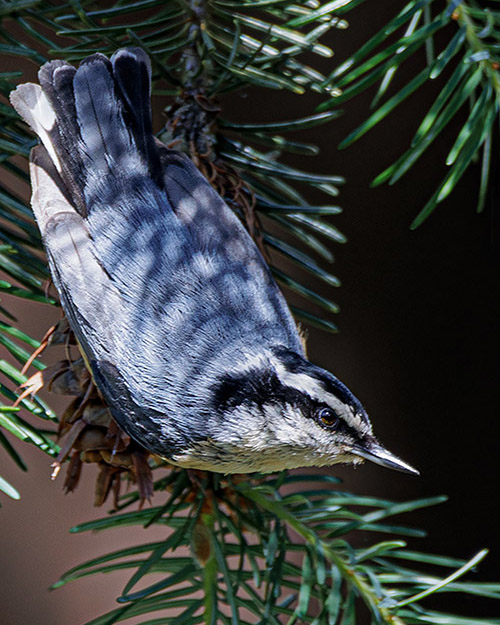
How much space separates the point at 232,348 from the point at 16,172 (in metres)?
0.23

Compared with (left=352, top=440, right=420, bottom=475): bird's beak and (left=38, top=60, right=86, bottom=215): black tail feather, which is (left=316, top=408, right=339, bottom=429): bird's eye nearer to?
(left=352, top=440, right=420, bottom=475): bird's beak


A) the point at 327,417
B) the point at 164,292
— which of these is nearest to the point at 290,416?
the point at 327,417

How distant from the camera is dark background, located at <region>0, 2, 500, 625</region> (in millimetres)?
829

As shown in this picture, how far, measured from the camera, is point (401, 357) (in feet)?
2.82

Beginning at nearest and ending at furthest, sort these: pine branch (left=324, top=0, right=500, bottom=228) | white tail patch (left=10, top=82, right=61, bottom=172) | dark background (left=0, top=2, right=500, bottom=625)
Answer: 1. pine branch (left=324, top=0, right=500, bottom=228)
2. white tail patch (left=10, top=82, right=61, bottom=172)
3. dark background (left=0, top=2, right=500, bottom=625)

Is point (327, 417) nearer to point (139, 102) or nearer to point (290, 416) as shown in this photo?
point (290, 416)

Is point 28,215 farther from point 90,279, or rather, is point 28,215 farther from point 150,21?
point 150,21

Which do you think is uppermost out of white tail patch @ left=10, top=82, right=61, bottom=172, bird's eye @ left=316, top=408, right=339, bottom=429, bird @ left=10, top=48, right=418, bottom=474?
white tail patch @ left=10, top=82, right=61, bottom=172

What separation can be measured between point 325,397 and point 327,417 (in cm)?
3

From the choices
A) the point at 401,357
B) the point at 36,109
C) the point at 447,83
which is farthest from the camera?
the point at 401,357

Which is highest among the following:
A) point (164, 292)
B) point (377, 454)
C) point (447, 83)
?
point (447, 83)

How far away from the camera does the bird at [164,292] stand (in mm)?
632

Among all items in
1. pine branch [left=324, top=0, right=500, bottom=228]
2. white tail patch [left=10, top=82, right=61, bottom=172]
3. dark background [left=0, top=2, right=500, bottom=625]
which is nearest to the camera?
pine branch [left=324, top=0, right=500, bottom=228]

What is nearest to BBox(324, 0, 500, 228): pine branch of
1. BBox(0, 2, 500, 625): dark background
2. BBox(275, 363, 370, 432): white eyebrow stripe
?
BBox(275, 363, 370, 432): white eyebrow stripe
